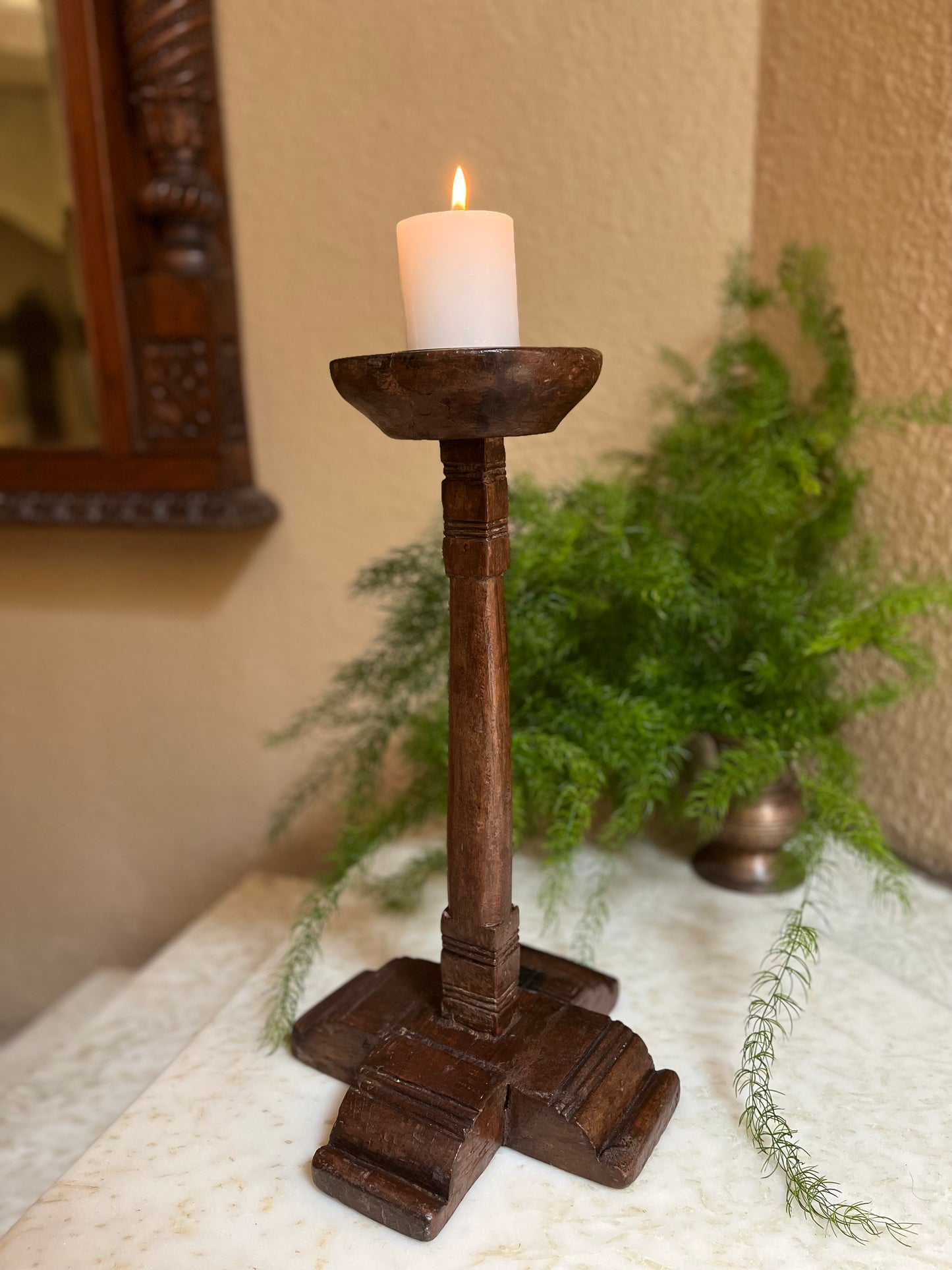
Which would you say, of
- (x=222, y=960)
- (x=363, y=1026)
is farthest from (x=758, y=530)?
(x=222, y=960)

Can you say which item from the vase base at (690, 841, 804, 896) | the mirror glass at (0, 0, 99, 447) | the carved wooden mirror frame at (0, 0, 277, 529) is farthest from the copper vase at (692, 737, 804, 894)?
the mirror glass at (0, 0, 99, 447)

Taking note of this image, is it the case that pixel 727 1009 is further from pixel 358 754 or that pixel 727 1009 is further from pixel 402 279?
pixel 402 279

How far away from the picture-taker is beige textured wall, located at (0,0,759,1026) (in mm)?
910

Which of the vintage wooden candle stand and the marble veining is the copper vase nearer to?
the vintage wooden candle stand

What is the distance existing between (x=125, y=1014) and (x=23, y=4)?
106 cm

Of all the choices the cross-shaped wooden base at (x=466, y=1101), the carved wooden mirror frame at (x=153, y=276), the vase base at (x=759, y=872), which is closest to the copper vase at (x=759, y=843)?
the vase base at (x=759, y=872)

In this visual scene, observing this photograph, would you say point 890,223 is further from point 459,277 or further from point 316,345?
point 316,345

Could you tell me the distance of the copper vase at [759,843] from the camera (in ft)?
2.53

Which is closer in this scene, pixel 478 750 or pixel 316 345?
pixel 478 750

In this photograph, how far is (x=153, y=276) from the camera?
1065 millimetres

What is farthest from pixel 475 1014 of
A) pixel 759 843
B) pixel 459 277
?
pixel 459 277

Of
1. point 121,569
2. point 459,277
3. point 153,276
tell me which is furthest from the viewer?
point 121,569

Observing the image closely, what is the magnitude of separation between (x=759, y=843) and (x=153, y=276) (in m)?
0.86

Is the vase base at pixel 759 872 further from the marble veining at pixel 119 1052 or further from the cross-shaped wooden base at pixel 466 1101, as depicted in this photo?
the marble veining at pixel 119 1052
